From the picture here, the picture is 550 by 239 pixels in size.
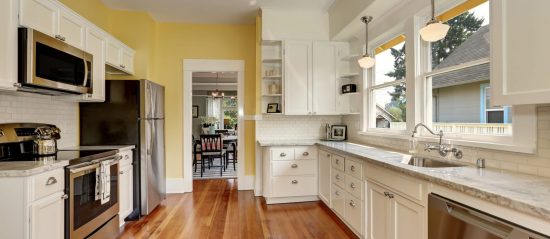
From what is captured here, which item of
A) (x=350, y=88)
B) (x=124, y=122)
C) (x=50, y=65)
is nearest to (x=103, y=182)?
(x=124, y=122)

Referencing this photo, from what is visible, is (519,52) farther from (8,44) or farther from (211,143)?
(211,143)

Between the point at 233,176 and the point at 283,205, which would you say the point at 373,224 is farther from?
the point at 233,176

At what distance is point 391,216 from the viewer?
1.97 meters

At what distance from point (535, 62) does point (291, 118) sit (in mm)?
3084

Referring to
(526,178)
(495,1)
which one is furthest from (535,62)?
(526,178)

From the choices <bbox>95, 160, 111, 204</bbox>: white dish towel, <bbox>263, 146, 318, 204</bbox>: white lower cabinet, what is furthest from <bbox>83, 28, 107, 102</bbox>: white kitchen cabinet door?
<bbox>263, 146, 318, 204</bbox>: white lower cabinet

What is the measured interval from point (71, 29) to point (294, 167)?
285 centimetres

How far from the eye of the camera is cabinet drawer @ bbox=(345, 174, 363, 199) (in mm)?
2461

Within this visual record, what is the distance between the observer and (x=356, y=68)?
3842 mm

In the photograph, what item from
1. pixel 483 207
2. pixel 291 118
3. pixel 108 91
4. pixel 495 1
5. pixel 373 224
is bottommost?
pixel 373 224

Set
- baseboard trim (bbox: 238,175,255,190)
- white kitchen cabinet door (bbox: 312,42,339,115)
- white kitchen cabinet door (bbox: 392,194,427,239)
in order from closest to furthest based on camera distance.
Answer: white kitchen cabinet door (bbox: 392,194,427,239), white kitchen cabinet door (bbox: 312,42,339,115), baseboard trim (bbox: 238,175,255,190)

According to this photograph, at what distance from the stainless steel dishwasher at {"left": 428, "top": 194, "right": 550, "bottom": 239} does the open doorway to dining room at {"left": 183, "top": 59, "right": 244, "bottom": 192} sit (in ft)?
10.6

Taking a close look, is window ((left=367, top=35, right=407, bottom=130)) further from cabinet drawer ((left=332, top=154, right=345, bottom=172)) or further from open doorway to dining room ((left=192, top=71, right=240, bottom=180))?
open doorway to dining room ((left=192, top=71, right=240, bottom=180))

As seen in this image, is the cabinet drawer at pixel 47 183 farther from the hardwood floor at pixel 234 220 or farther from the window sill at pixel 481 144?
the window sill at pixel 481 144
